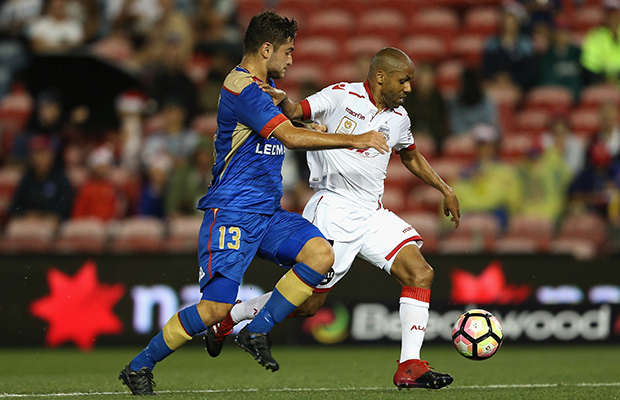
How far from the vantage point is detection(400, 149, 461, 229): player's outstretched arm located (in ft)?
18.8

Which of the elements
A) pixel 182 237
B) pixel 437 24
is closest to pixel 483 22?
pixel 437 24

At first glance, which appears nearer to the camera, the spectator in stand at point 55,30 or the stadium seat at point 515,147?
the stadium seat at point 515,147

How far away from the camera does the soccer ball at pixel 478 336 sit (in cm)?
536

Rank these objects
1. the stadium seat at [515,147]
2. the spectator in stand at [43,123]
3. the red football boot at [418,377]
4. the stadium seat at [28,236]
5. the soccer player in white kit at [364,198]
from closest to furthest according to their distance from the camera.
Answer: the red football boot at [418,377] → the soccer player in white kit at [364,198] → the stadium seat at [28,236] → the spectator in stand at [43,123] → the stadium seat at [515,147]

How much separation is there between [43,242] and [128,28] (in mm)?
4652

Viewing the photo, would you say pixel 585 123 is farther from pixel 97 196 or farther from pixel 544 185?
pixel 97 196

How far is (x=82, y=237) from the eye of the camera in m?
8.67

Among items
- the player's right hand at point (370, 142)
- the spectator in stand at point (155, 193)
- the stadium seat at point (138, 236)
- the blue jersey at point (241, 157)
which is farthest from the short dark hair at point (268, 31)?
the spectator in stand at point (155, 193)

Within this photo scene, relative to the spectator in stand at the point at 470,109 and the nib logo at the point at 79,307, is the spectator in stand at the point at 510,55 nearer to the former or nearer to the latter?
the spectator in stand at the point at 470,109

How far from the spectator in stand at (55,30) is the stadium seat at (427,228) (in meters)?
5.63

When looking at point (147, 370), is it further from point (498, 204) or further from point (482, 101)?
point (482, 101)

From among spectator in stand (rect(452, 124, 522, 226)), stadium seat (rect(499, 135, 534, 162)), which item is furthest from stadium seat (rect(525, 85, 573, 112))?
spectator in stand (rect(452, 124, 522, 226))

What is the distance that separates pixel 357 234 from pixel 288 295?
2.58 feet

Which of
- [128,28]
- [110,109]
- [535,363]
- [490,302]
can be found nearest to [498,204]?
[490,302]
